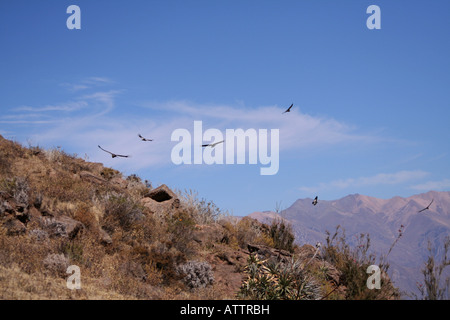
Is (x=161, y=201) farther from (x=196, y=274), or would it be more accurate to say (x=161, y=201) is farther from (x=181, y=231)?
(x=196, y=274)

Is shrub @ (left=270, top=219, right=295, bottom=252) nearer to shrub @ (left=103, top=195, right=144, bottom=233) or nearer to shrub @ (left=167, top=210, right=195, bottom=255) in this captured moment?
shrub @ (left=167, top=210, right=195, bottom=255)

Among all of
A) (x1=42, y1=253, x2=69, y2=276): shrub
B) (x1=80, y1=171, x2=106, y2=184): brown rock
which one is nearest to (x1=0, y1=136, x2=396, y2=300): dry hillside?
(x1=42, y1=253, x2=69, y2=276): shrub

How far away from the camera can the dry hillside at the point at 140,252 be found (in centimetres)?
1005

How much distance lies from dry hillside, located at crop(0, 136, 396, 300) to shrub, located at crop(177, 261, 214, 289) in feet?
0.10

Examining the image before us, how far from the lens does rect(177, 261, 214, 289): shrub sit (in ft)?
37.5

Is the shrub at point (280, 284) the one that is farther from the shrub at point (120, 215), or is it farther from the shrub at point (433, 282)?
the shrub at point (120, 215)

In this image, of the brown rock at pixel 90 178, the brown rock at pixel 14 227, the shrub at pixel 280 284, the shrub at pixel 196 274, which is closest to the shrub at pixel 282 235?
the shrub at pixel 280 284

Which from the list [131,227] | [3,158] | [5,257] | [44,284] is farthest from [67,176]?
[44,284]

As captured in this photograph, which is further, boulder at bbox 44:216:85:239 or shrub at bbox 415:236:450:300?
boulder at bbox 44:216:85:239

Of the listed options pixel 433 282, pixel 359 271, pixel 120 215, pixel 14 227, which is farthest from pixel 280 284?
pixel 14 227

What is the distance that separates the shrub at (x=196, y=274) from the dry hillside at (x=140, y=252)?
0.10 ft
